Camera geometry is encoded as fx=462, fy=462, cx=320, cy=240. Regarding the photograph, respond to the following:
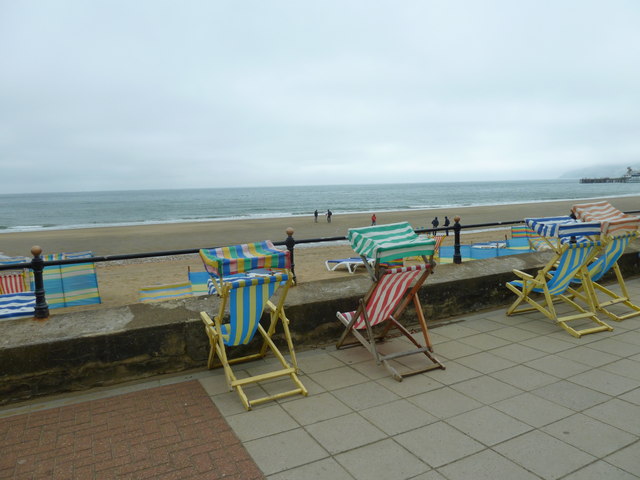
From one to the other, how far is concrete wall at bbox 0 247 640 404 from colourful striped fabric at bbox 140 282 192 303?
4.17 metres

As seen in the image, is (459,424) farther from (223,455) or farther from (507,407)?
(223,455)

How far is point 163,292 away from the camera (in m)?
8.51

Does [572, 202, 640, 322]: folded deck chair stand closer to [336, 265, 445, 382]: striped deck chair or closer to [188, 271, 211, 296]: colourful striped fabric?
[336, 265, 445, 382]: striped deck chair

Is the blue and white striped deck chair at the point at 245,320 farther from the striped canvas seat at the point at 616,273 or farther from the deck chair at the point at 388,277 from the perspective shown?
the striped canvas seat at the point at 616,273

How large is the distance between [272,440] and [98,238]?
101 feet

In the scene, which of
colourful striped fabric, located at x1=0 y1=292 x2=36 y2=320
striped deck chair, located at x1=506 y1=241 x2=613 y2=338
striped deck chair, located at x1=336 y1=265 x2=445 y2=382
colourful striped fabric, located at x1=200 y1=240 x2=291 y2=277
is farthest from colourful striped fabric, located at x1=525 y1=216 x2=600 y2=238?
colourful striped fabric, located at x1=0 y1=292 x2=36 y2=320

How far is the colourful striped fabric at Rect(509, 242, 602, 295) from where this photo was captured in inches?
179

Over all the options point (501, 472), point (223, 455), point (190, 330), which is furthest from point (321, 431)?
point (190, 330)

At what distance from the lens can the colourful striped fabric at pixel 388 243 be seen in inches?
145

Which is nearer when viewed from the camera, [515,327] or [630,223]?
[515,327]

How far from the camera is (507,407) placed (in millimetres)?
3188

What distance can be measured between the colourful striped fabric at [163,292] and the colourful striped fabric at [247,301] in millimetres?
5056

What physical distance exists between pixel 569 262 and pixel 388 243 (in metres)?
2.02

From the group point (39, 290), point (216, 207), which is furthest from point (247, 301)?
point (216, 207)
